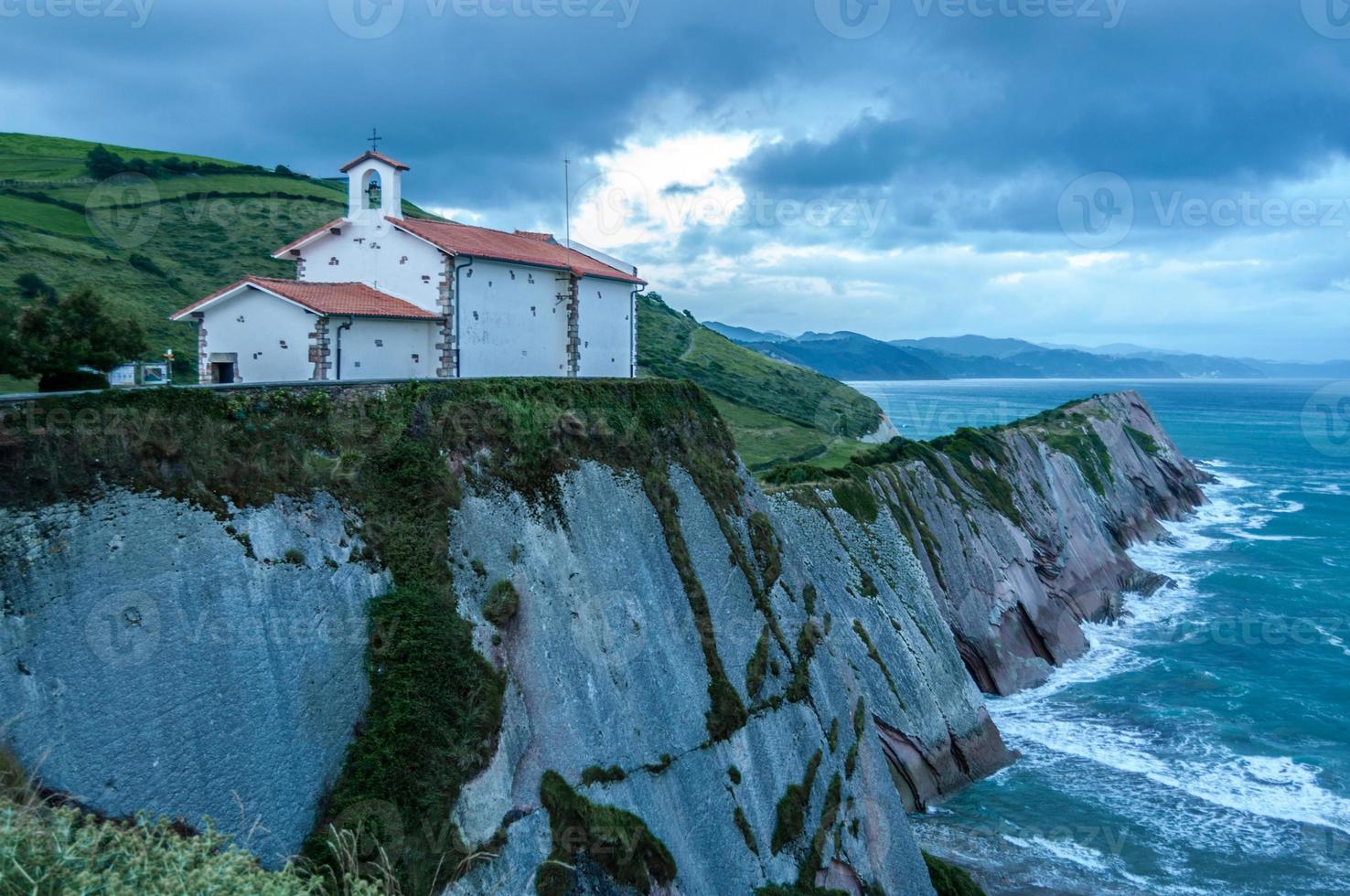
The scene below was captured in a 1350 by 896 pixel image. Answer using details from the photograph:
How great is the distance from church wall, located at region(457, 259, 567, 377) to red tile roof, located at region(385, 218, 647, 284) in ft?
1.33

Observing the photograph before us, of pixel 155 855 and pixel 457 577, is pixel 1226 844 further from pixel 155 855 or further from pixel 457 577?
pixel 155 855

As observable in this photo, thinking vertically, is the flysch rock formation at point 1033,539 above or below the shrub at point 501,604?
below

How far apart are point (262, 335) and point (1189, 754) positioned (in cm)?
3548

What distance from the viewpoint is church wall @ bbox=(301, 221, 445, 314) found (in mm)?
29141

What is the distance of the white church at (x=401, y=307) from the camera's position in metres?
26.0

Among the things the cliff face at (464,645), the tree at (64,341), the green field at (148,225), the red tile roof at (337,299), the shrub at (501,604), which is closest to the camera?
the cliff face at (464,645)

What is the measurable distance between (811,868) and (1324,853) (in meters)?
17.3

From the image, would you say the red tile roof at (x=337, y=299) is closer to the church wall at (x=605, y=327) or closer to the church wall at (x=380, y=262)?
the church wall at (x=380, y=262)

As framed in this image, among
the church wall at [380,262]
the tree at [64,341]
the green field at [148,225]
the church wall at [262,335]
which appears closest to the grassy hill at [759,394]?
the church wall at [380,262]

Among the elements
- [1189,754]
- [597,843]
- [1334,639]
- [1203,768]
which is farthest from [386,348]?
[1334,639]

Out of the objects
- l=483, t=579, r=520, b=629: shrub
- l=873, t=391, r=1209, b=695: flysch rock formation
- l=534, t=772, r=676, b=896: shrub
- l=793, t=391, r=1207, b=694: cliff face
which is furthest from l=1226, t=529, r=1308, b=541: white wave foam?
l=483, t=579, r=520, b=629: shrub

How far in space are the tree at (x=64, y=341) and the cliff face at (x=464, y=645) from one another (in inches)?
321

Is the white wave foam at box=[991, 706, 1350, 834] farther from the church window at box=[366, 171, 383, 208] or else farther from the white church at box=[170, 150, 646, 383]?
the church window at box=[366, 171, 383, 208]

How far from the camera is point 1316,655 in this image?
45031 millimetres
